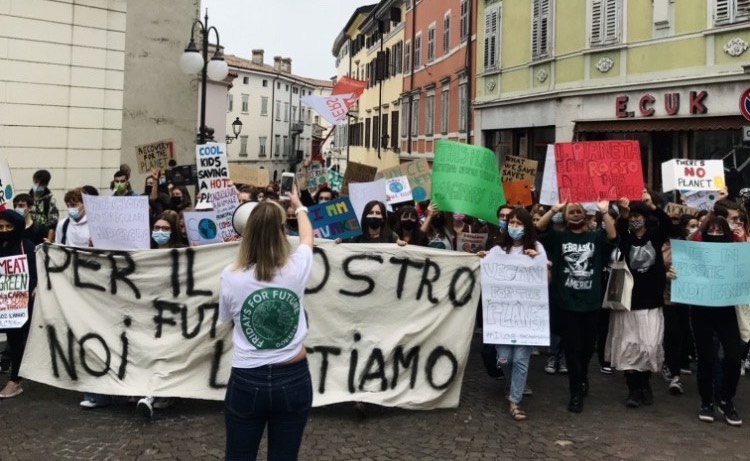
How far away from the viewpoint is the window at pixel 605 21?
16.1m

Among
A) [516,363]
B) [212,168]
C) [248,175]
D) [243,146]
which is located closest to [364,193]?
[212,168]

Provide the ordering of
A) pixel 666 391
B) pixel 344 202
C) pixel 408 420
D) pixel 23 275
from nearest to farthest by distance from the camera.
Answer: pixel 408 420
pixel 23 275
pixel 666 391
pixel 344 202

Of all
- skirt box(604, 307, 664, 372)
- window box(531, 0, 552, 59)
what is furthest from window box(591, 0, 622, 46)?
skirt box(604, 307, 664, 372)

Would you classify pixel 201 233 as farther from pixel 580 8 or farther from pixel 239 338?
pixel 580 8

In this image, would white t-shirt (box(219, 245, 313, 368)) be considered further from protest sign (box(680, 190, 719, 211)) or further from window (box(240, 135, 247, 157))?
window (box(240, 135, 247, 157))

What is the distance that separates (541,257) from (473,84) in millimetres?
18321

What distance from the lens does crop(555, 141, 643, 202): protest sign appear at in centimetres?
675

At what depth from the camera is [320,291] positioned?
6133 mm

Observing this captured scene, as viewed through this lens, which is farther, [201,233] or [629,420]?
[201,233]

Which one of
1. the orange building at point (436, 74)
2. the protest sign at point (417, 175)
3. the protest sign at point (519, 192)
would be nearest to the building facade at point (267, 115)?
the orange building at point (436, 74)

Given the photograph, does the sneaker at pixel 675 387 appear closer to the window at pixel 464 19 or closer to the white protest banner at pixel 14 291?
the white protest banner at pixel 14 291

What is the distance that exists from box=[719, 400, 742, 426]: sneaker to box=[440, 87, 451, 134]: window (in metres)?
22.2

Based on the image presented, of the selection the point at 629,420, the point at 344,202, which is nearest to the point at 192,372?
the point at 344,202

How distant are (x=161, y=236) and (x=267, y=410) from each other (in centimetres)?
335
